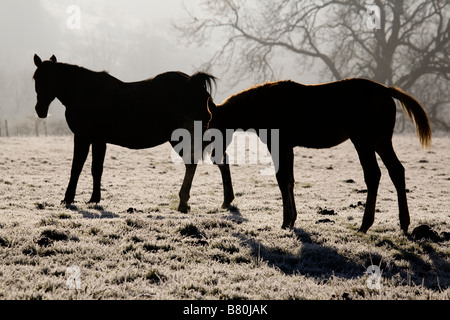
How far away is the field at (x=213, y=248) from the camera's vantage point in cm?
384

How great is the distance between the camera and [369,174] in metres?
5.75

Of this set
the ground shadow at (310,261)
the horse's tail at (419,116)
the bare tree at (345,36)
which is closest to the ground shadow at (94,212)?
the ground shadow at (310,261)

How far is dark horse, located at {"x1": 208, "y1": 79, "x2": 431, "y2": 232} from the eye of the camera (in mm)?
5676

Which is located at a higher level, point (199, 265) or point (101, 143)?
point (101, 143)

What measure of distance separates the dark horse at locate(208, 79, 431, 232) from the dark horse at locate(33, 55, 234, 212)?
144 centimetres

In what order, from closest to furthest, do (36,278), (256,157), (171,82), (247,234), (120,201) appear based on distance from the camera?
(36,278) < (247,234) < (171,82) < (120,201) < (256,157)

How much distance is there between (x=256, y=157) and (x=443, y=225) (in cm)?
994

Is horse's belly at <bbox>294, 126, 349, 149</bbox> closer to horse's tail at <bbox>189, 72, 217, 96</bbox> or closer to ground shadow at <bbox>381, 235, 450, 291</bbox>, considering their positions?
ground shadow at <bbox>381, 235, 450, 291</bbox>

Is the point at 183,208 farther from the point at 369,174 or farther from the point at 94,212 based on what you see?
the point at 369,174

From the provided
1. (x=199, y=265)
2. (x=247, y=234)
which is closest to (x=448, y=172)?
(x=247, y=234)

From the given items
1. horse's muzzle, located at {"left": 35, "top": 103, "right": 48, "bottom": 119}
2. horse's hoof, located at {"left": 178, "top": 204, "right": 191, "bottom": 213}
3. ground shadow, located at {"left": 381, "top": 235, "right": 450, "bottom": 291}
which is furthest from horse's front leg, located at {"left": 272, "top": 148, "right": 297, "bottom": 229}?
horse's muzzle, located at {"left": 35, "top": 103, "right": 48, "bottom": 119}

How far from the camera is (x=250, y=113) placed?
249 inches

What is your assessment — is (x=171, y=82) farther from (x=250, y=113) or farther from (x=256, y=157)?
(x=256, y=157)
